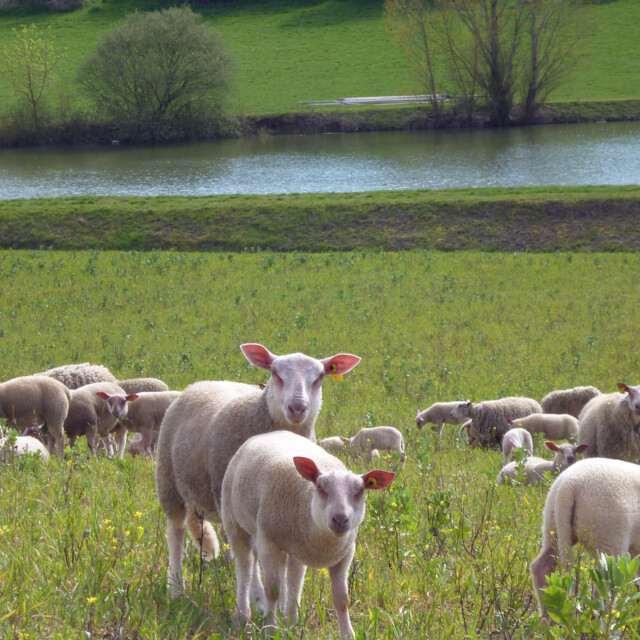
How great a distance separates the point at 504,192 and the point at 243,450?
30.2m

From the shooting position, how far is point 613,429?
9977 mm

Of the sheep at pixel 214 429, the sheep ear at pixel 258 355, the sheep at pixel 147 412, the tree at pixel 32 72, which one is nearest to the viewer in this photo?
the sheep at pixel 214 429

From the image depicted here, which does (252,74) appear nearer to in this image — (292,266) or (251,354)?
(292,266)

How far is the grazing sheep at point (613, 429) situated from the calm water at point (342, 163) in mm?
28079

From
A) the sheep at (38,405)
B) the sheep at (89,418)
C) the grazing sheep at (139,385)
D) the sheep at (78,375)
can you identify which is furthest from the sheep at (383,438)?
the sheep at (78,375)

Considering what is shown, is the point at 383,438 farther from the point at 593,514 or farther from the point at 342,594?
the point at 342,594

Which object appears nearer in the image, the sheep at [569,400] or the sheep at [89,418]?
the sheep at [89,418]

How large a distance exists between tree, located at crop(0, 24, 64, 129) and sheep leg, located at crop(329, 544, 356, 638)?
61.6 metres

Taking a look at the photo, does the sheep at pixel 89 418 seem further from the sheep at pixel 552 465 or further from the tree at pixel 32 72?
the tree at pixel 32 72

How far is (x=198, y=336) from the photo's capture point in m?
17.8

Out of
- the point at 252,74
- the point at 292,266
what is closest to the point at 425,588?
the point at 292,266

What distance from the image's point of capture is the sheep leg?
3951 millimetres

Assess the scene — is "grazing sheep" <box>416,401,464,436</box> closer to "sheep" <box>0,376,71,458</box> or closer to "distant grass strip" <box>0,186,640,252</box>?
"sheep" <box>0,376,71,458</box>

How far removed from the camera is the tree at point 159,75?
5900 centimetres
